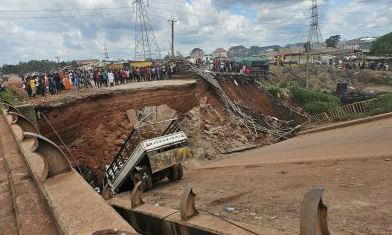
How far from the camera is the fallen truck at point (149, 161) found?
14.1 m

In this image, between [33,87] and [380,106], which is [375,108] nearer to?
[380,106]

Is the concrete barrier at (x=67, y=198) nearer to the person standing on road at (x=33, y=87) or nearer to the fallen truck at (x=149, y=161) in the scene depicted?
the fallen truck at (x=149, y=161)

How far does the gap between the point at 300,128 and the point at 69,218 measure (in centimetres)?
2585

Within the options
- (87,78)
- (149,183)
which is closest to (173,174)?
(149,183)

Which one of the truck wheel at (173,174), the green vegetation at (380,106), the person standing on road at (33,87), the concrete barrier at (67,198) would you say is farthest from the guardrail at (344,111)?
the concrete barrier at (67,198)

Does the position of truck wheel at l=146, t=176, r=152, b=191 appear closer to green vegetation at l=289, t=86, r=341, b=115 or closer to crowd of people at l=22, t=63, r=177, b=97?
crowd of people at l=22, t=63, r=177, b=97

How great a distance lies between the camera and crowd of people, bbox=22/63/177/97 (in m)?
28.5

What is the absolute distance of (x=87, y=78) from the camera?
3228cm

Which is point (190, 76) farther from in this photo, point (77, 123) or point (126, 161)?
point (126, 161)

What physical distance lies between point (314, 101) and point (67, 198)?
117ft

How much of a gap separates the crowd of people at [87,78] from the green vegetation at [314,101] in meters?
12.0

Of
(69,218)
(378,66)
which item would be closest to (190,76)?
(69,218)

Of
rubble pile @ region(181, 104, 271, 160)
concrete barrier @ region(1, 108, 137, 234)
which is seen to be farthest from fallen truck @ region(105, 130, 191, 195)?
rubble pile @ region(181, 104, 271, 160)

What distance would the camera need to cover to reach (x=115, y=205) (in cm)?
739
